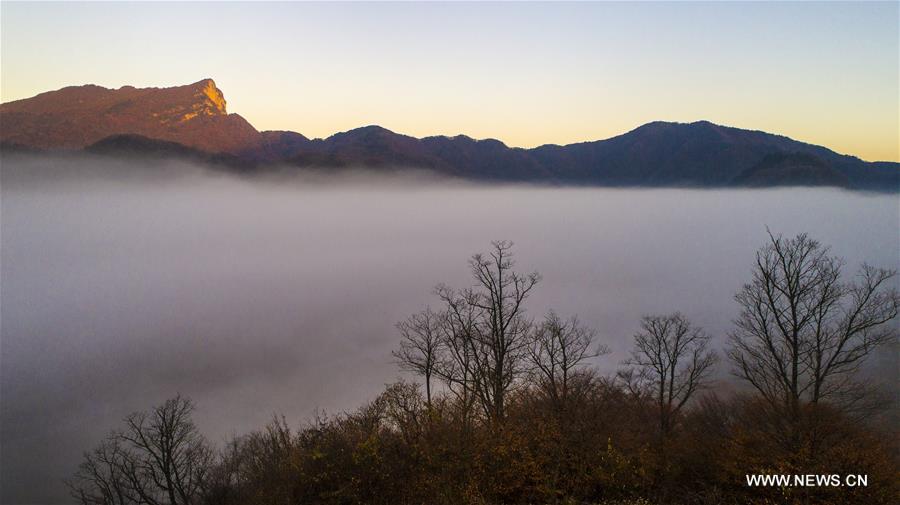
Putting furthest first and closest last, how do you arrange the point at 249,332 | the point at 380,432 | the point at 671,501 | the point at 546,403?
the point at 249,332
the point at 546,403
the point at 380,432
the point at 671,501

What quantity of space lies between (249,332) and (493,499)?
541ft

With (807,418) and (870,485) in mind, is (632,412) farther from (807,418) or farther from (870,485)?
(870,485)

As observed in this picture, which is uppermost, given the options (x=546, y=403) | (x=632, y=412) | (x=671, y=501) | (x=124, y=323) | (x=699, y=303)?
(x=671, y=501)

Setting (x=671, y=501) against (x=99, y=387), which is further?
(x=99, y=387)

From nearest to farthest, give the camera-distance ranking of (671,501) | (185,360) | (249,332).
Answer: (671,501) < (185,360) < (249,332)

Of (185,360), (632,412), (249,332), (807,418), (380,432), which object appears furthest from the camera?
(249,332)

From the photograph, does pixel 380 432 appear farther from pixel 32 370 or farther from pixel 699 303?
pixel 32 370

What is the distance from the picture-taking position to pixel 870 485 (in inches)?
497

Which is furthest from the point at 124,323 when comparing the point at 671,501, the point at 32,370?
the point at 671,501

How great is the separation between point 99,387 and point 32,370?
38.2m

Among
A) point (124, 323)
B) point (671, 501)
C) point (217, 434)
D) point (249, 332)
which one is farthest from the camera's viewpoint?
point (124, 323)

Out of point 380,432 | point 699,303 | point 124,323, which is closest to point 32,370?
point 124,323

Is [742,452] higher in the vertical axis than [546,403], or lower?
higher

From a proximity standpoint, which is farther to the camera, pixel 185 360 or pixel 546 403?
pixel 185 360
